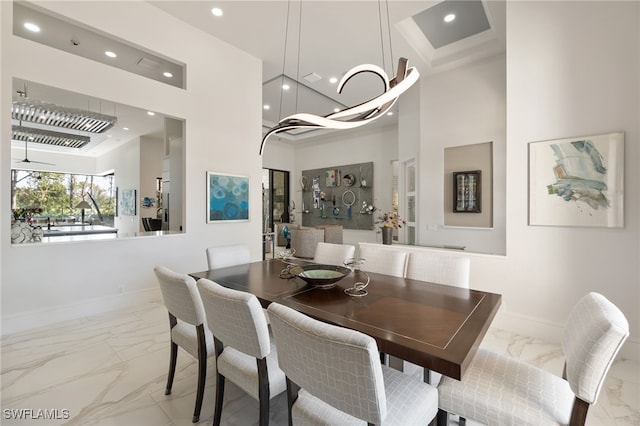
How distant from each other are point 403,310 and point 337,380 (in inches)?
28.7

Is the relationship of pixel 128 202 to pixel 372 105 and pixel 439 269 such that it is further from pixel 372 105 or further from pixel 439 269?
pixel 439 269

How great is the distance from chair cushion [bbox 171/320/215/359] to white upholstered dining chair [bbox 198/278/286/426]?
215 mm

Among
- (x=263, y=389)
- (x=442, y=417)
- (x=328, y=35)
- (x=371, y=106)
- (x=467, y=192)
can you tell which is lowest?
(x=442, y=417)

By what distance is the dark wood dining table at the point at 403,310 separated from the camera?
1.17 metres

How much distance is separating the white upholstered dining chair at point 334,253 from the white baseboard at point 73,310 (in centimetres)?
248

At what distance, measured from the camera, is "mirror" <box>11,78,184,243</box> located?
4.21 metres

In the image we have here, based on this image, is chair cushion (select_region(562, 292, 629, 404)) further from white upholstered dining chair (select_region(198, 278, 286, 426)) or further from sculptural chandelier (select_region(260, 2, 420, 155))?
sculptural chandelier (select_region(260, 2, 420, 155))

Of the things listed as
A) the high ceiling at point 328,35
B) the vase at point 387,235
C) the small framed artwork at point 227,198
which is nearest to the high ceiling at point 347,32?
the high ceiling at point 328,35

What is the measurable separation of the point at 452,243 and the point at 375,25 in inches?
143

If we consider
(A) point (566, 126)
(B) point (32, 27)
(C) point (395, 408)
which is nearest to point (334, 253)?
(C) point (395, 408)

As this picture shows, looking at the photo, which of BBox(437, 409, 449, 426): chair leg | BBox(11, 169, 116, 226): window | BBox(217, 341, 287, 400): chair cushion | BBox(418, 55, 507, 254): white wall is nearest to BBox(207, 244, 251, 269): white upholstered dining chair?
BBox(217, 341, 287, 400): chair cushion

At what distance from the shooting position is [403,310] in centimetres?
159

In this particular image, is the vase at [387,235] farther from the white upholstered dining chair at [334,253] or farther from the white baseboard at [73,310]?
the white baseboard at [73,310]

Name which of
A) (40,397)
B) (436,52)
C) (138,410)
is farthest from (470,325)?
(436,52)
